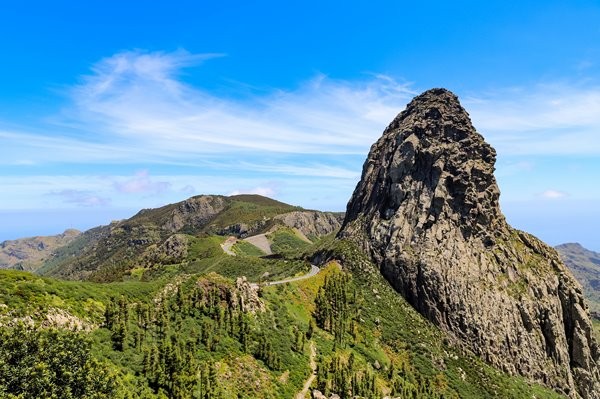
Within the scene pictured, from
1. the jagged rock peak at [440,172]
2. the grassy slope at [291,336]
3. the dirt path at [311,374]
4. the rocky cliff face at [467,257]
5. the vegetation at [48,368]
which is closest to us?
the vegetation at [48,368]

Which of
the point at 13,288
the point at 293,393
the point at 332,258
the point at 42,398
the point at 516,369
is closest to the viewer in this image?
the point at 42,398

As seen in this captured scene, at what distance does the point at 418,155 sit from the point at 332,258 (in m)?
42.6

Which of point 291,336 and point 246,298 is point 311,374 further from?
point 246,298

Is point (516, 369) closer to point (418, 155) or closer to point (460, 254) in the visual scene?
point (460, 254)

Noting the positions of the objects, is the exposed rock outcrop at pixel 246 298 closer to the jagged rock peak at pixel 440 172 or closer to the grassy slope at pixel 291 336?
the grassy slope at pixel 291 336

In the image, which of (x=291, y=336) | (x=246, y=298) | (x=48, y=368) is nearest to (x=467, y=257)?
(x=291, y=336)

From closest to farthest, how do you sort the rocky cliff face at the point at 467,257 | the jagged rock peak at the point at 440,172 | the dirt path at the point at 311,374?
the dirt path at the point at 311,374, the rocky cliff face at the point at 467,257, the jagged rock peak at the point at 440,172

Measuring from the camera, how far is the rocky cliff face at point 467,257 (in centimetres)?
10181

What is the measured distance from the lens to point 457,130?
124 m

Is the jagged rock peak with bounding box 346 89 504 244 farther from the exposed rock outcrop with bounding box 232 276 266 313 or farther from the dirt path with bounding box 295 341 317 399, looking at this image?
the exposed rock outcrop with bounding box 232 276 266 313

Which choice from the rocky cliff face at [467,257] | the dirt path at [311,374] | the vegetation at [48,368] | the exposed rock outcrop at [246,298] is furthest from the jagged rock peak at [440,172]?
the vegetation at [48,368]

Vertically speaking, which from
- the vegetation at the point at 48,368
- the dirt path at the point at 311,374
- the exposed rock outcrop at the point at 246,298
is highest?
the vegetation at the point at 48,368

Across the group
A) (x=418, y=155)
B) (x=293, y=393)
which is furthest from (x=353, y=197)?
(x=293, y=393)

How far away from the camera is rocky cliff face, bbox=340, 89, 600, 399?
102m
